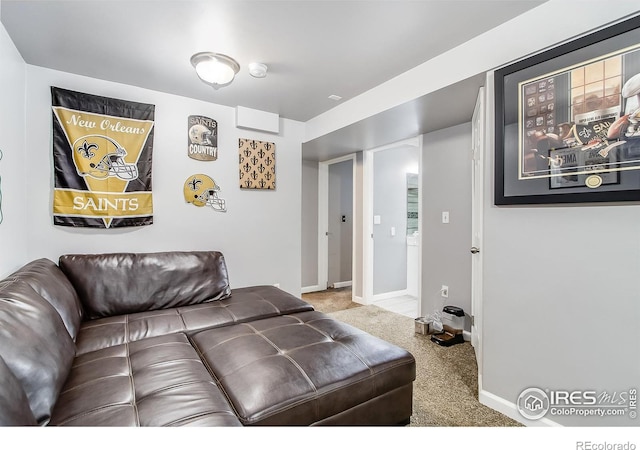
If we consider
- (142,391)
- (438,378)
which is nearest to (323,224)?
(438,378)

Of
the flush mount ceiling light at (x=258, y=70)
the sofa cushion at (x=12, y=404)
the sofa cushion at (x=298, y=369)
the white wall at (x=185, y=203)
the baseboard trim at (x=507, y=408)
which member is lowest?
the baseboard trim at (x=507, y=408)

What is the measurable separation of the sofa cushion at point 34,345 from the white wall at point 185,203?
1.10m

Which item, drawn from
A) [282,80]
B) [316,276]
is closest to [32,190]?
[282,80]

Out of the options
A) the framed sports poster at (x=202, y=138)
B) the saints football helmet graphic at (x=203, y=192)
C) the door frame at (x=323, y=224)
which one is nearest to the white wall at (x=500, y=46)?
the framed sports poster at (x=202, y=138)

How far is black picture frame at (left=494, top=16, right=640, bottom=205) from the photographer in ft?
4.17

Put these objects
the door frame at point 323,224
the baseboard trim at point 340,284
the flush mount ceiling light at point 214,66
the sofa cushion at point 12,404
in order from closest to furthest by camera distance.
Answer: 1. the sofa cushion at point 12,404
2. the flush mount ceiling light at point 214,66
3. the door frame at point 323,224
4. the baseboard trim at point 340,284

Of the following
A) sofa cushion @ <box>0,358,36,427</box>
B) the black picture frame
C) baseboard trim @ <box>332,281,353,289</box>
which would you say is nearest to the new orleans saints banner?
sofa cushion @ <box>0,358,36,427</box>

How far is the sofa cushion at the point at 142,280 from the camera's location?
1.99m

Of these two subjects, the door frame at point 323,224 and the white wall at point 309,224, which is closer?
the white wall at point 309,224

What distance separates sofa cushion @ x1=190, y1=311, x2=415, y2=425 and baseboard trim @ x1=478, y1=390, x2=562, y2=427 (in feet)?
2.32

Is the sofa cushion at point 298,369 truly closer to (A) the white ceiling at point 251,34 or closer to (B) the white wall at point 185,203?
(B) the white wall at point 185,203

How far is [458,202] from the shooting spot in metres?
2.88

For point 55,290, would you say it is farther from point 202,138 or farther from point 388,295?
point 388,295

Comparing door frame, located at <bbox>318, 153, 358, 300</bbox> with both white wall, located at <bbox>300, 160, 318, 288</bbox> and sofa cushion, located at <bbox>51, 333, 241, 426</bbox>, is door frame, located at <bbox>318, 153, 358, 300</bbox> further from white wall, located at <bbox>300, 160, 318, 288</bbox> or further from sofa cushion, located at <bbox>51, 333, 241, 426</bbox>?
sofa cushion, located at <bbox>51, 333, 241, 426</bbox>
